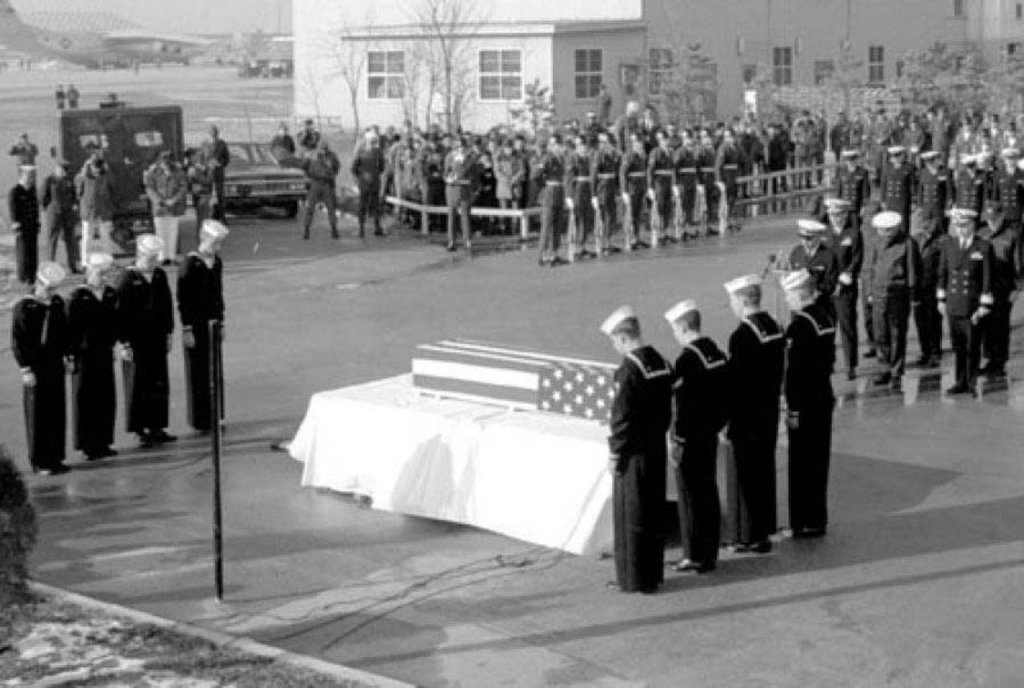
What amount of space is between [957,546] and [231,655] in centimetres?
515

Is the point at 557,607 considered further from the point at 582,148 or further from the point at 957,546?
the point at 582,148

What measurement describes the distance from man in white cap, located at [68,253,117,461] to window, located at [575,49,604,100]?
3338 centimetres

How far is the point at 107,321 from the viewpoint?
53.6 ft

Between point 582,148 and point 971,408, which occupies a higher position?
point 582,148

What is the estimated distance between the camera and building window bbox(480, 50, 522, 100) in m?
49.0

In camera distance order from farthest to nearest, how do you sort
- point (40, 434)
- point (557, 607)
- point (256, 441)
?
point (256, 441) < point (40, 434) < point (557, 607)

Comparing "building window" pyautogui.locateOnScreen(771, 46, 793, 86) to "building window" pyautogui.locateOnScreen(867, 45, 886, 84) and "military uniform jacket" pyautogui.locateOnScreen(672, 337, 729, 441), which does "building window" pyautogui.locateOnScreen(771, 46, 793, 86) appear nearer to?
"building window" pyautogui.locateOnScreen(867, 45, 886, 84)

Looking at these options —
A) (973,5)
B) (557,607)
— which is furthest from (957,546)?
(973,5)

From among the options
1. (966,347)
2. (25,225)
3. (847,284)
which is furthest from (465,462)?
(25,225)

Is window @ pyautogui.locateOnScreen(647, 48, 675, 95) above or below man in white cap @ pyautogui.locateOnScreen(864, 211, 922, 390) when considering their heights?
above

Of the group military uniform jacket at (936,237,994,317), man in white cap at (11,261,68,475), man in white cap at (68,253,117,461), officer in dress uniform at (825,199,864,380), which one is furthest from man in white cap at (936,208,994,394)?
man in white cap at (11,261,68,475)

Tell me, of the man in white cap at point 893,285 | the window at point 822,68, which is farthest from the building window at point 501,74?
the man in white cap at point 893,285

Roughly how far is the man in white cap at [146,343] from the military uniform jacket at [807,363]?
5977 millimetres

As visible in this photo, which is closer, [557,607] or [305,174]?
[557,607]
